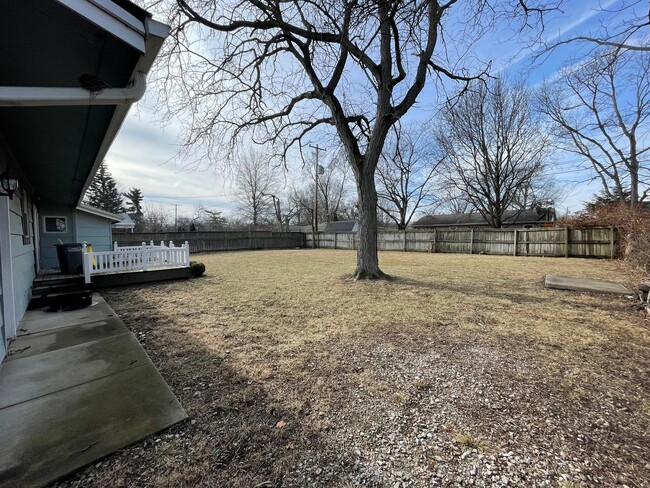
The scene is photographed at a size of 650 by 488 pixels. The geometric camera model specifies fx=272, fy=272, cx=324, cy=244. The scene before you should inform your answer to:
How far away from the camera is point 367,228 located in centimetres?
692

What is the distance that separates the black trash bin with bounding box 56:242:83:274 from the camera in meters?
6.73

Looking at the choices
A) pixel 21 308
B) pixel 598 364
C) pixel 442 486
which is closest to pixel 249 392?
pixel 442 486

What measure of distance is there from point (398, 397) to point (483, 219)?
30.7 metres

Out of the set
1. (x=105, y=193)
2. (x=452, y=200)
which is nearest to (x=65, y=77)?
(x=452, y=200)

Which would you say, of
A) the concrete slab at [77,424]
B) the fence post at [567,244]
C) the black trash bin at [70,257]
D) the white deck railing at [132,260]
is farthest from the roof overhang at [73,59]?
the fence post at [567,244]

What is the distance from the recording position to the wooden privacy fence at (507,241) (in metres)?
11.9

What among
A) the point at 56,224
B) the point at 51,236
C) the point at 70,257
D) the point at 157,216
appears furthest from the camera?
the point at 157,216

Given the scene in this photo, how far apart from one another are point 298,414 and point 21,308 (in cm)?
479

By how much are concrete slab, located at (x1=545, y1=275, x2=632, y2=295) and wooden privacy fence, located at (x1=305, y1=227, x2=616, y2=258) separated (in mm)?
8025

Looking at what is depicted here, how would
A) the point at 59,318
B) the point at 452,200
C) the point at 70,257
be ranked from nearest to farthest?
the point at 59,318 → the point at 70,257 → the point at 452,200

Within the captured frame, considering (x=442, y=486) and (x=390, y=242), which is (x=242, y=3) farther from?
(x=390, y=242)

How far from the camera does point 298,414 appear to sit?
1.92 metres

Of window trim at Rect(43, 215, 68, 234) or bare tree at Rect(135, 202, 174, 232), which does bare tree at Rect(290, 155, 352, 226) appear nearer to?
bare tree at Rect(135, 202, 174, 232)

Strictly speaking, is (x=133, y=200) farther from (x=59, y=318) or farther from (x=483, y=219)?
(x=483, y=219)
